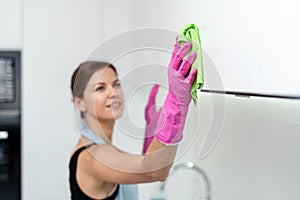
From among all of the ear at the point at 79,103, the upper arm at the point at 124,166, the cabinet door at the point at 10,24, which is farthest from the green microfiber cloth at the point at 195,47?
the cabinet door at the point at 10,24

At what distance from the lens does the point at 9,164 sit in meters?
2.57

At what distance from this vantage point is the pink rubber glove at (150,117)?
1.29 meters

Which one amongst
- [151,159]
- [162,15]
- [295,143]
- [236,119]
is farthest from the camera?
[162,15]

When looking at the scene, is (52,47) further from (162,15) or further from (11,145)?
(162,15)

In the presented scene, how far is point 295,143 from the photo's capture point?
109 cm

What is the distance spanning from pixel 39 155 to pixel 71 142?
0.62 feet

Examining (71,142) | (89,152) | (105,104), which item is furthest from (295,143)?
(71,142)

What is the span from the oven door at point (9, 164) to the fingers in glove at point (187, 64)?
1.78 metres

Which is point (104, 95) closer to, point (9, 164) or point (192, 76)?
point (192, 76)

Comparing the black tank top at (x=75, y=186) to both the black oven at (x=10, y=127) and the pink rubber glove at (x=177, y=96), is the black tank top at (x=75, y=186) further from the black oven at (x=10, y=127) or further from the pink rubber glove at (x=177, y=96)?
the black oven at (x=10, y=127)

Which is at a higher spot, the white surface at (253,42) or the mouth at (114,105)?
the white surface at (253,42)

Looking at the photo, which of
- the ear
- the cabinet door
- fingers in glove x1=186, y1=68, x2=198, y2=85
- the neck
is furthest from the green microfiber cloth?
the cabinet door

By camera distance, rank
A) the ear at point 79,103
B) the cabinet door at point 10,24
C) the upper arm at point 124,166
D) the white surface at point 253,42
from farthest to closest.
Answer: the cabinet door at point 10,24 → the ear at point 79,103 → the upper arm at point 124,166 → the white surface at point 253,42

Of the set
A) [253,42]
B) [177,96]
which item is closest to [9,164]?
[177,96]
